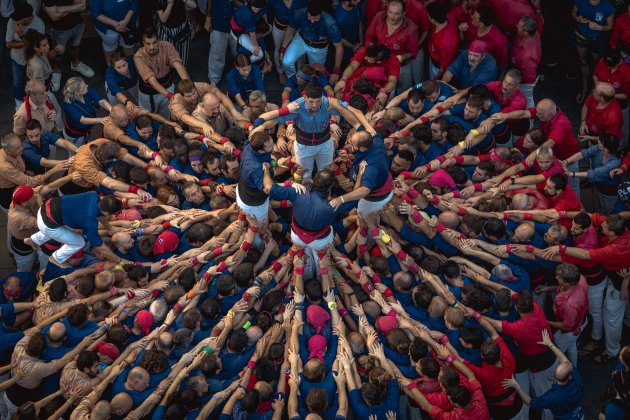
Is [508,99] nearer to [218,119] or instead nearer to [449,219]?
[449,219]

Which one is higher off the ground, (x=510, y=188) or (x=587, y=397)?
(x=510, y=188)

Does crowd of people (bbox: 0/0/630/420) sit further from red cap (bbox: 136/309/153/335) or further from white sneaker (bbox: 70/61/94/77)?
white sneaker (bbox: 70/61/94/77)

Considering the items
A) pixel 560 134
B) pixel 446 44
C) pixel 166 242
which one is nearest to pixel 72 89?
pixel 166 242

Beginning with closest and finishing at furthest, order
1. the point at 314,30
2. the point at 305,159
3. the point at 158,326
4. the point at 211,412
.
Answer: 1. the point at 211,412
2. the point at 158,326
3. the point at 305,159
4. the point at 314,30

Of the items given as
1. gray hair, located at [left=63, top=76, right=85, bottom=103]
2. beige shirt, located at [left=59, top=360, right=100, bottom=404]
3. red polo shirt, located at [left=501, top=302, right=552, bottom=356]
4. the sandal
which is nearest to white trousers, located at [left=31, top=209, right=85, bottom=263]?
beige shirt, located at [left=59, top=360, right=100, bottom=404]

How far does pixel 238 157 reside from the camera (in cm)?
1294

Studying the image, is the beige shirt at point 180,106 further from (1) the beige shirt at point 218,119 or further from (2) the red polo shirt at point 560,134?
(2) the red polo shirt at point 560,134

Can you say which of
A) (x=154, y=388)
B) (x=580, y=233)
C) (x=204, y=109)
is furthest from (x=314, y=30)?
(x=154, y=388)

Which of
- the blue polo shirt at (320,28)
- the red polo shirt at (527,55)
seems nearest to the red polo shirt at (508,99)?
the red polo shirt at (527,55)

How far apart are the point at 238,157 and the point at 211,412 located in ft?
13.1

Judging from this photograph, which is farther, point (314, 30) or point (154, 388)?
point (314, 30)

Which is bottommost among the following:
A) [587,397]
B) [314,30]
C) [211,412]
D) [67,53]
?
[587,397]

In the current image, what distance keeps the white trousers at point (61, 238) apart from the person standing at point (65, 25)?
4575mm

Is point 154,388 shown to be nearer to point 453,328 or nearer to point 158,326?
point 158,326
